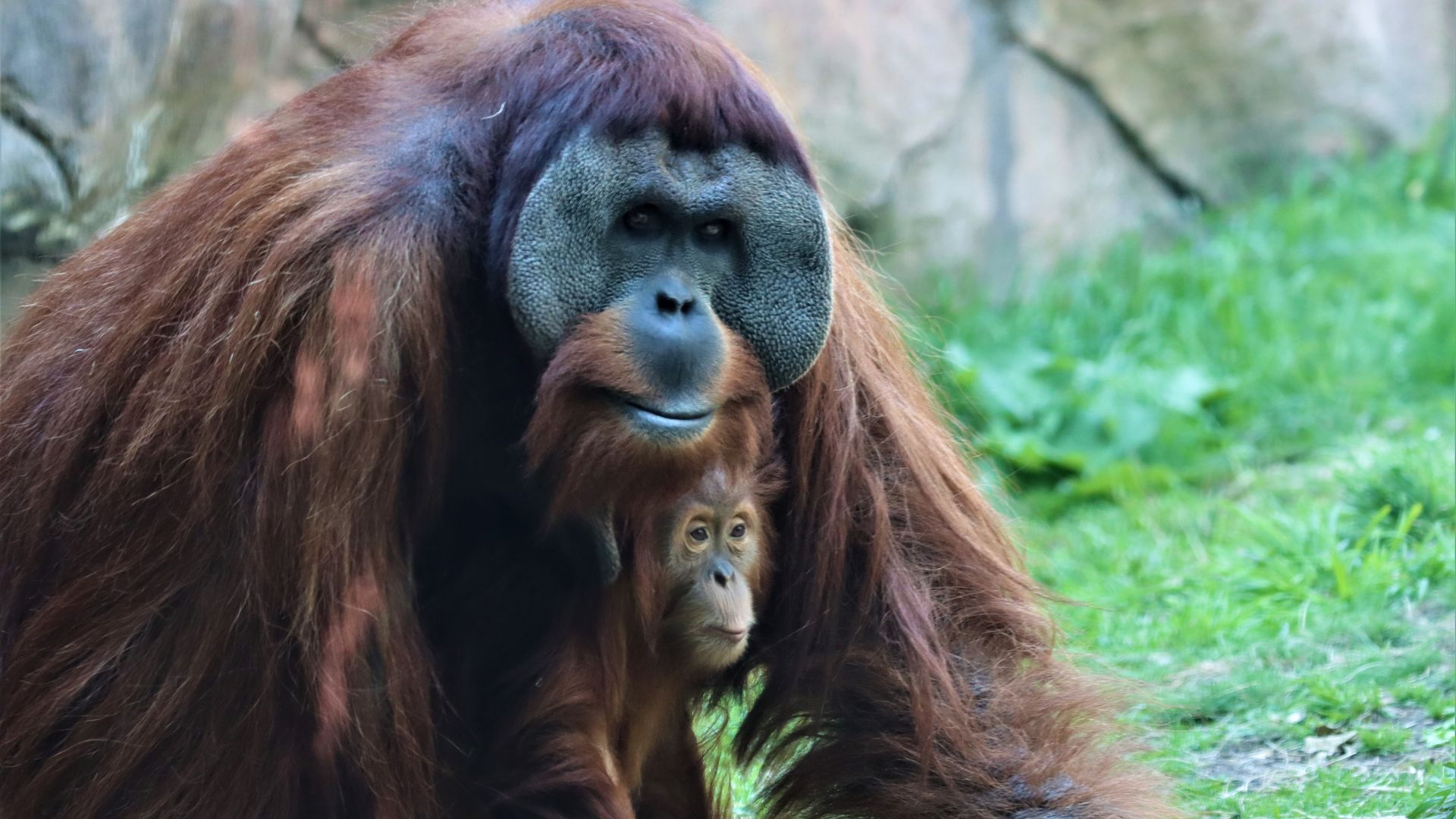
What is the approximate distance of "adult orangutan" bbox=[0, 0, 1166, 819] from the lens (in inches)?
97.5

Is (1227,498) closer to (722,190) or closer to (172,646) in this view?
(722,190)

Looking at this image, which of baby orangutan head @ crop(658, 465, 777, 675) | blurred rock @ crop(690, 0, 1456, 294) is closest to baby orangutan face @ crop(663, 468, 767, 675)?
baby orangutan head @ crop(658, 465, 777, 675)

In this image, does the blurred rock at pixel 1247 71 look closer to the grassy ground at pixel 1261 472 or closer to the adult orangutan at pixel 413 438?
the grassy ground at pixel 1261 472

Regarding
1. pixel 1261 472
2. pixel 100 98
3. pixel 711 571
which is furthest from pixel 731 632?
pixel 1261 472

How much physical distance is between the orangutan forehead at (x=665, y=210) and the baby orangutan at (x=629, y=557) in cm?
6

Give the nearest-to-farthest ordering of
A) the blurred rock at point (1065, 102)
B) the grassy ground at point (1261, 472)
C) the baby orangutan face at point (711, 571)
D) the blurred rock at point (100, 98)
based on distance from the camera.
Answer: the baby orangutan face at point (711, 571) → the grassy ground at point (1261, 472) → the blurred rock at point (100, 98) → the blurred rock at point (1065, 102)

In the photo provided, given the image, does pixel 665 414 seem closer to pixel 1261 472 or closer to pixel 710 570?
pixel 710 570

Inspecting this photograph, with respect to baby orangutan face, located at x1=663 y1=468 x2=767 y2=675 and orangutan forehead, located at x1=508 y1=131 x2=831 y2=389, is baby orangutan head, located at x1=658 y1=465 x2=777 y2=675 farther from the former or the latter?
orangutan forehead, located at x1=508 y1=131 x2=831 y2=389

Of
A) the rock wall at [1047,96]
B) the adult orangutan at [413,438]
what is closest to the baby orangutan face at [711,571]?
the adult orangutan at [413,438]

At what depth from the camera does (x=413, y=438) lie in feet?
8.36

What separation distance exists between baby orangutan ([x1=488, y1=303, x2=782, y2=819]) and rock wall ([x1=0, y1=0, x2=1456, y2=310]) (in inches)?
123

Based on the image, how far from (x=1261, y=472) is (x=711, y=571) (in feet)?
11.0

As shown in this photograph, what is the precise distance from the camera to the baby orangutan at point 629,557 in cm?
253

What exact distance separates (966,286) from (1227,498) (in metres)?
1.95
